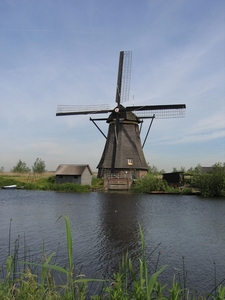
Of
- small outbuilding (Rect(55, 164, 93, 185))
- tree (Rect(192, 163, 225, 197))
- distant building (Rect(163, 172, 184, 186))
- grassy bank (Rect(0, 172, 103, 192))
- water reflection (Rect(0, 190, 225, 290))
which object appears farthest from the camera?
small outbuilding (Rect(55, 164, 93, 185))

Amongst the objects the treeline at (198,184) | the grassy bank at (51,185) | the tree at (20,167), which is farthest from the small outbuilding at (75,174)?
the tree at (20,167)

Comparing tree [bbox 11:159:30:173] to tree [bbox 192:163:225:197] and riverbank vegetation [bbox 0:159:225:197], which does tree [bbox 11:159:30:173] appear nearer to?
riverbank vegetation [bbox 0:159:225:197]

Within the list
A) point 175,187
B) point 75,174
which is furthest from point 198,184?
point 75,174

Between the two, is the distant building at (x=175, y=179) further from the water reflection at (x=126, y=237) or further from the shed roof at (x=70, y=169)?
the water reflection at (x=126, y=237)

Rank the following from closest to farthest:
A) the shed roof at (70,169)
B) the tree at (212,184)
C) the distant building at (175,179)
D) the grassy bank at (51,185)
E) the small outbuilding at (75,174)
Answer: the tree at (212,184) < the distant building at (175,179) < the grassy bank at (51,185) < the small outbuilding at (75,174) < the shed roof at (70,169)

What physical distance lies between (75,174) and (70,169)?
1279 mm

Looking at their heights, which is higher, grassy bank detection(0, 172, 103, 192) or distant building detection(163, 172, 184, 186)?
distant building detection(163, 172, 184, 186)

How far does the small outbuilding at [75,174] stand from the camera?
3772cm

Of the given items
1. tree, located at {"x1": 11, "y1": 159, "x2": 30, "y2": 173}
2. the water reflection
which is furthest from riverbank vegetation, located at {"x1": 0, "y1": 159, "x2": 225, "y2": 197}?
tree, located at {"x1": 11, "y1": 159, "x2": 30, "y2": 173}

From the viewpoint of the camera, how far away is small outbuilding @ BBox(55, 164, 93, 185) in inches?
1485

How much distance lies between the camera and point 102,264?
25.4 feet

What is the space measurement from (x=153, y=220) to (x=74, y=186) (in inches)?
852

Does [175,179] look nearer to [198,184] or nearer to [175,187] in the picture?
[175,187]

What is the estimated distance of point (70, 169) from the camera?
38688 millimetres
